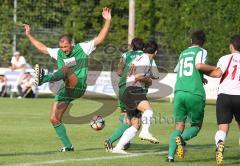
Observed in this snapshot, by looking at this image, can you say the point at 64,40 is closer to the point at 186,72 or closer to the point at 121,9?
the point at 186,72

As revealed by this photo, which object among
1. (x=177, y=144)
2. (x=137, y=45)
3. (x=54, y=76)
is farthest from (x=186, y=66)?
(x=54, y=76)

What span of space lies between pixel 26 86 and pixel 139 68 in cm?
1559

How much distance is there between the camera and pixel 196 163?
11.3 metres

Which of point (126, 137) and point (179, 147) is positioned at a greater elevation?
point (179, 147)

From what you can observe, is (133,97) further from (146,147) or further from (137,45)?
(146,147)

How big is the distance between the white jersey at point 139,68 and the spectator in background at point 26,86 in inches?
598

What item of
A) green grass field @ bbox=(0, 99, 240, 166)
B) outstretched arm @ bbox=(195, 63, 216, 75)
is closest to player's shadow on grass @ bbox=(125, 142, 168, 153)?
green grass field @ bbox=(0, 99, 240, 166)

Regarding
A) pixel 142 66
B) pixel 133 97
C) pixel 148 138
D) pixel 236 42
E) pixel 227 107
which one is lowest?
pixel 148 138

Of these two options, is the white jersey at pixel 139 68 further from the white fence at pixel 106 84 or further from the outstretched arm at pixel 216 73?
the white fence at pixel 106 84

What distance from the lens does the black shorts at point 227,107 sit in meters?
11.0

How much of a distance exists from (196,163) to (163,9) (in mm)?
21694

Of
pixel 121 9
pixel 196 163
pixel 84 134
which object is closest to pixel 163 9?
pixel 121 9

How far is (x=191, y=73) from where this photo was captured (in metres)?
11.3

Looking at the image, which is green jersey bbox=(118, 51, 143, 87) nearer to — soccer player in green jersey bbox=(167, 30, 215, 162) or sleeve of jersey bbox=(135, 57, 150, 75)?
sleeve of jersey bbox=(135, 57, 150, 75)
